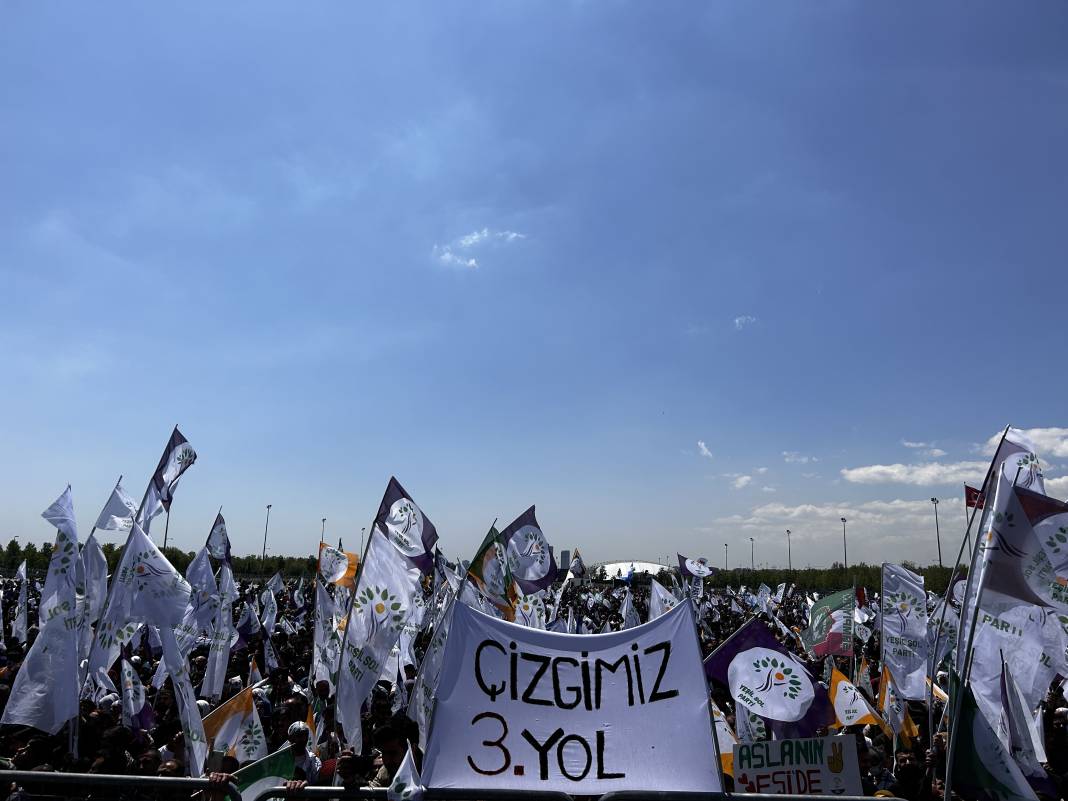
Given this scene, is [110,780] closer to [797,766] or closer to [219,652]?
[797,766]

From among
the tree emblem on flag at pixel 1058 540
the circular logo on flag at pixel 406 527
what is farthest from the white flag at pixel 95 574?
the tree emblem on flag at pixel 1058 540

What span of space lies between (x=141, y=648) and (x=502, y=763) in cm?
1770

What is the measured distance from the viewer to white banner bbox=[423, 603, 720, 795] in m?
4.88

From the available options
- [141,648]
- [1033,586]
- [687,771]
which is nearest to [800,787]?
[687,771]

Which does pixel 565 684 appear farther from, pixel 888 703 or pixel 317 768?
pixel 888 703

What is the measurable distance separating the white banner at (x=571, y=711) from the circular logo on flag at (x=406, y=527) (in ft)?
16.0

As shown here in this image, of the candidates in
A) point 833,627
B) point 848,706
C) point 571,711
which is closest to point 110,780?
point 571,711

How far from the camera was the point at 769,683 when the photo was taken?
27.2 feet

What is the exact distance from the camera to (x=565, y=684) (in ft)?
17.0

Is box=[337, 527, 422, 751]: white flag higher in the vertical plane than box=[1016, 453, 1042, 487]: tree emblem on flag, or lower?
lower

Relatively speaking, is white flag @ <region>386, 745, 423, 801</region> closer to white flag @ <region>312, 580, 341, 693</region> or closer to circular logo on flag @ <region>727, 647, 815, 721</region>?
circular logo on flag @ <region>727, 647, 815, 721</region>

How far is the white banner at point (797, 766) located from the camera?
602 centimetres

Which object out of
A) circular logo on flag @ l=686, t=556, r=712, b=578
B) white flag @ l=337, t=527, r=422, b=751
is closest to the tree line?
circular logo on flag @ l=686, t=556, r=712, b=578

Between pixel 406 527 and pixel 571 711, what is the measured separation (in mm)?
5499
